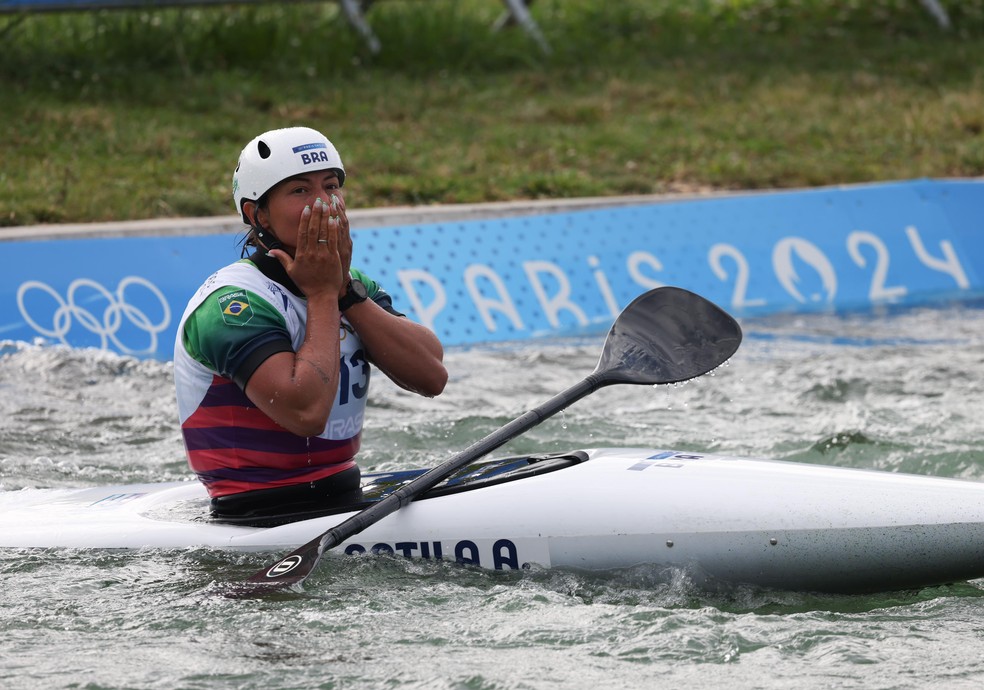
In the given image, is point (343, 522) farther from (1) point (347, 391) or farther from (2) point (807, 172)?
(2) point (807, 172)

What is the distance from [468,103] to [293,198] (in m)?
8.28

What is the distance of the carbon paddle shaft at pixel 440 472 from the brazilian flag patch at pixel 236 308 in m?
0.61

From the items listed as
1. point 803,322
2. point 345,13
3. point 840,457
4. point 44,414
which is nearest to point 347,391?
point 840,457

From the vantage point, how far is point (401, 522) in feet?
12.8

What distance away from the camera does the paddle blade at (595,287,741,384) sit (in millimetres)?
4367

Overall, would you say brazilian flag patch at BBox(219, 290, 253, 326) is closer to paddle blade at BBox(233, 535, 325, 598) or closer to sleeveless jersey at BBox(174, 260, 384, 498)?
sleeveless jersey at BBox(174, 260, 384, 498)

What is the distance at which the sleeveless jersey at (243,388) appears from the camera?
366 centimetres

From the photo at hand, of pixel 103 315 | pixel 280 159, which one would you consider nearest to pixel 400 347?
pixel 280 159

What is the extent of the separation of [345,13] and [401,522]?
32.0 feet

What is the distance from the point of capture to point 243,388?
144 inches

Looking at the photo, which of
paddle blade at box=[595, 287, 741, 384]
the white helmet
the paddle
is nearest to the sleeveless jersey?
the white helmet

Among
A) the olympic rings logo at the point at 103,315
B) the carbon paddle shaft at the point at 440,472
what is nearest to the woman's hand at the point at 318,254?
the carbon paddle shaft at the point at 440,472

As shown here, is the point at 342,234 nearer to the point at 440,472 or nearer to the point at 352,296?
the point at 352,296

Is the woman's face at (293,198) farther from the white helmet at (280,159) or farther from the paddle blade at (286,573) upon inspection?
the paddle blade at (286,573)
